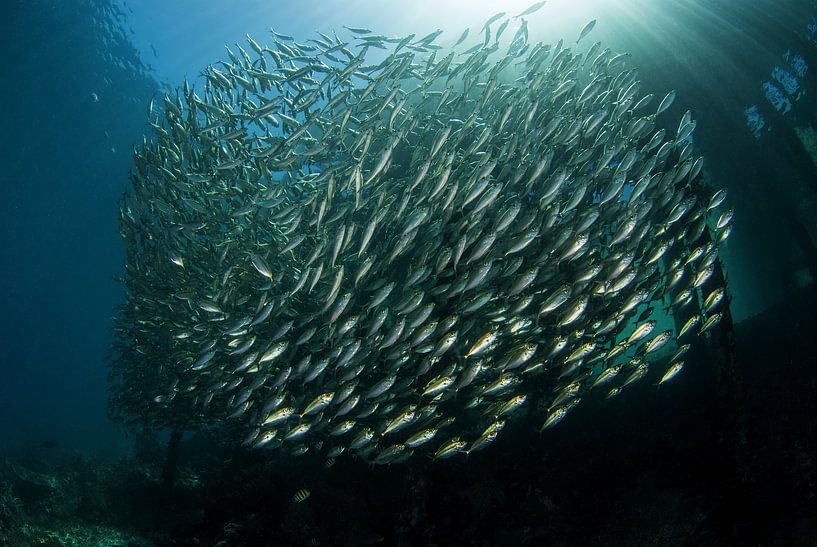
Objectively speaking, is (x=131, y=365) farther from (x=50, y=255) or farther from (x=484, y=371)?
(x=50, y=255)

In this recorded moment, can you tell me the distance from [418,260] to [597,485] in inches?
195

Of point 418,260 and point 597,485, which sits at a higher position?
point 418,260

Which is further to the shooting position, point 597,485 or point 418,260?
point 597,485

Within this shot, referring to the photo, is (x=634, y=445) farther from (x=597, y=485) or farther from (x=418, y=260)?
(x=418, y=260)

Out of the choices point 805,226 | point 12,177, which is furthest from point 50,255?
point 805,226

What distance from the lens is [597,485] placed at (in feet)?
22.6

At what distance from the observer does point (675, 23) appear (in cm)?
1086

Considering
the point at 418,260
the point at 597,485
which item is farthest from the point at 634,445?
the point at 418,260

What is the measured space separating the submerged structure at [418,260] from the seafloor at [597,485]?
89 centimetres

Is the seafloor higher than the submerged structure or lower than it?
lower

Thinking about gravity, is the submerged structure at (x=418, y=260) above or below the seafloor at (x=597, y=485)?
above

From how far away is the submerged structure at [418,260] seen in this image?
5637mm

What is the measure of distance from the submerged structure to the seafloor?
0.89 metres

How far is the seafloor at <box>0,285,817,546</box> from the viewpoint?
5703 millimetres
